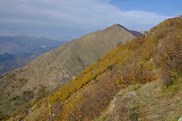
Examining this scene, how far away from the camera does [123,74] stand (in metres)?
24.0

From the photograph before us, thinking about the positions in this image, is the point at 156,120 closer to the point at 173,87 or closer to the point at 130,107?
the point at 130,107

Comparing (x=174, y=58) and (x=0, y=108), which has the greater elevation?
(x=174, y=58)

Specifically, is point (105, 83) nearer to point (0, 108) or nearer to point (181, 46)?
point (181, 46)

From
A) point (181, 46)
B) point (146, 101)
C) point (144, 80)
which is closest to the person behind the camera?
point (146, 101)

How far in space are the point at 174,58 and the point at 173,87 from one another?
2.43 m

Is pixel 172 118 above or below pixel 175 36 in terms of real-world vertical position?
below

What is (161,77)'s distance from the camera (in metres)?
17.9

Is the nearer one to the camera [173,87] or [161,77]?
[173,87]

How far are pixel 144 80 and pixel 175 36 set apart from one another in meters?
3.58

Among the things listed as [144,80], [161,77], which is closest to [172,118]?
[161,77]

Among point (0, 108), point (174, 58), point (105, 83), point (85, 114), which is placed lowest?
point (0, 108)

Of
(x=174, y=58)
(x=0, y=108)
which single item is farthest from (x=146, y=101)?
(x=0, y=108)

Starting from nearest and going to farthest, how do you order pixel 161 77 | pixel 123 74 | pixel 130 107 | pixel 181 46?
pixel 130 107 → pixel 161 77 → pixel 181 46 → pixel 123 74

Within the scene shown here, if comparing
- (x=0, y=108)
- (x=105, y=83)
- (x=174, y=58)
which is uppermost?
(x=174, y=58)
